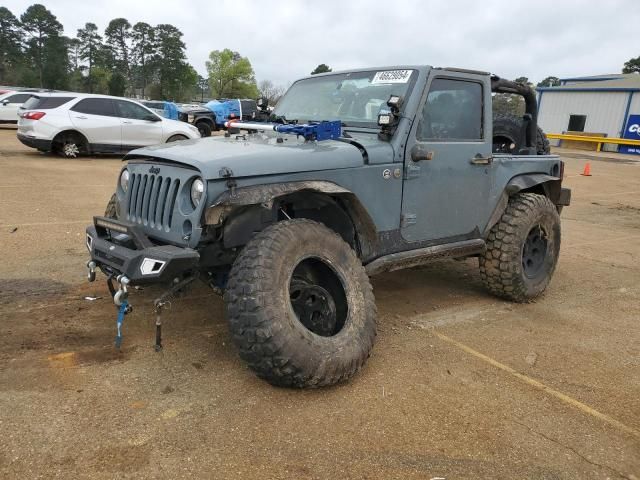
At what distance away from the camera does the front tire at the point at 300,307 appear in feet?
9.48

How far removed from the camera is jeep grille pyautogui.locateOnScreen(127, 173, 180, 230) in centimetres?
320

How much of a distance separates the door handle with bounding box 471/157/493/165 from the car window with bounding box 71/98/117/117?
37.5ft

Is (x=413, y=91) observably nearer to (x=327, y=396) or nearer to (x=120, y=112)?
(x=327, y=396)

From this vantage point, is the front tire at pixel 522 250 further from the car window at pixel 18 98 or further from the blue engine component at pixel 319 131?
the car window at pixel 18 98

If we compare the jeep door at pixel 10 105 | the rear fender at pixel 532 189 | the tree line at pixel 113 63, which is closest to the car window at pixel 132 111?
the jeep door at pixel 10 105

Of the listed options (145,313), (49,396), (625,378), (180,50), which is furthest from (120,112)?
(180,50)

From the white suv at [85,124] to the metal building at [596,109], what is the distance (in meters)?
27.1

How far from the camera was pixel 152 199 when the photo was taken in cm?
336

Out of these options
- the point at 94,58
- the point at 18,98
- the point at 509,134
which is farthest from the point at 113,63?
the point at 509,134

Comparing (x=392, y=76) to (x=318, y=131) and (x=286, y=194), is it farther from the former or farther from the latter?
(x=286, y=194)

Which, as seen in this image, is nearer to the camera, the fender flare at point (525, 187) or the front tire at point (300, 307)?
the front tire at point (300, 307)

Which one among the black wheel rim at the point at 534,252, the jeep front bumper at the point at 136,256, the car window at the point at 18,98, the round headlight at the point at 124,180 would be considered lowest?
the black wheel rim at the point at 534,252

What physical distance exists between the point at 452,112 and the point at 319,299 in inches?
77.4

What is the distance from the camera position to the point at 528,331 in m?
4.21
